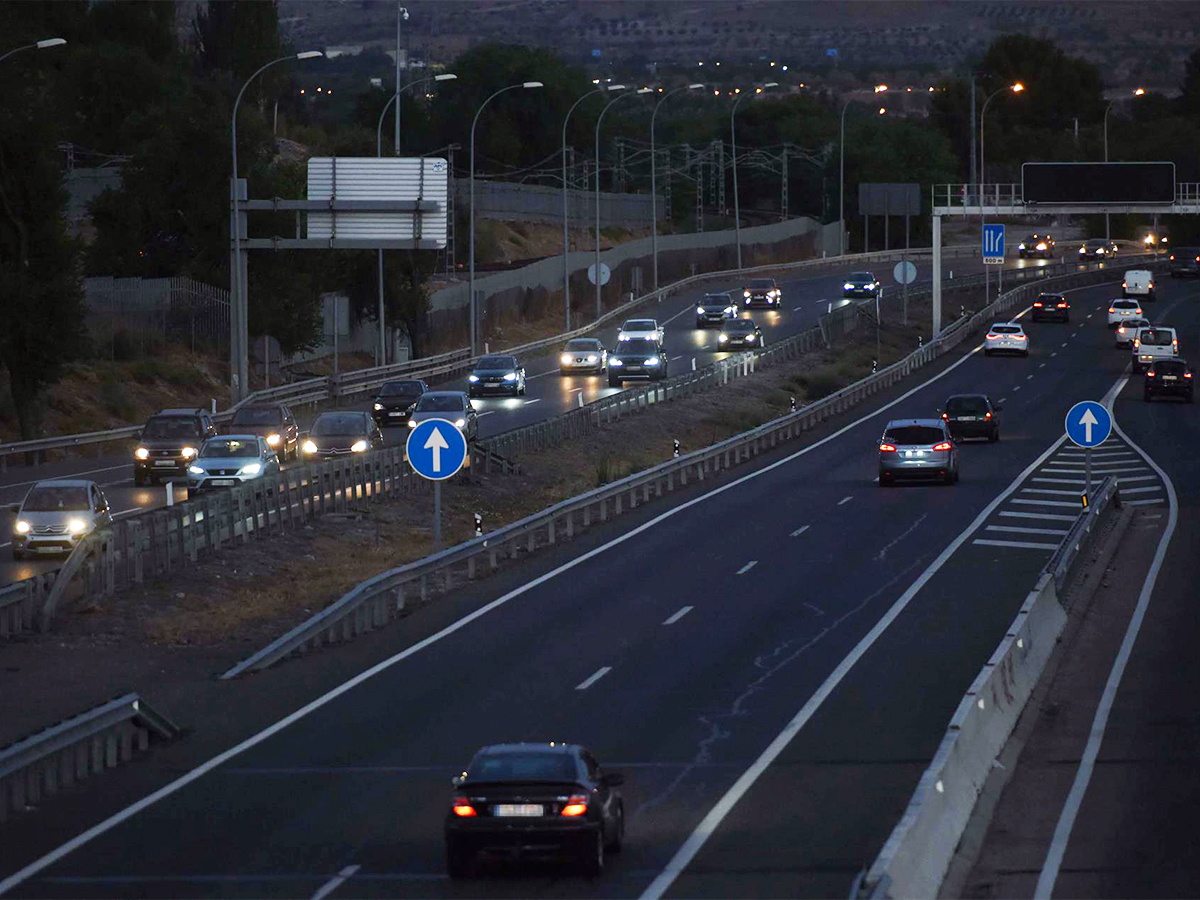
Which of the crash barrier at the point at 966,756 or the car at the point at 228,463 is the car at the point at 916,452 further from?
the crash barrier at the point at 966,756

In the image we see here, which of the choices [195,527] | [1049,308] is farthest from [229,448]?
[1049,308]

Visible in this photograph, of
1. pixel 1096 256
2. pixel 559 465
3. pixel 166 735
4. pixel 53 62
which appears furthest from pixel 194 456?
pixel 1096 256

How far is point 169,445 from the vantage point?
4553 cm

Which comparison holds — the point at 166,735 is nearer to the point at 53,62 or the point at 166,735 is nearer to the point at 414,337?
the point at 414,337

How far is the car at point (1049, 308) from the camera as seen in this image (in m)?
96.2

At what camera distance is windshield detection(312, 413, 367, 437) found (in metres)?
47.5

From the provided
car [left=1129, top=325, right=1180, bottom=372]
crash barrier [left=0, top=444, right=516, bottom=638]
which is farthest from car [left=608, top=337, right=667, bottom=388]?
crash barrier [left=0, top=444, right=516, bottom=638]

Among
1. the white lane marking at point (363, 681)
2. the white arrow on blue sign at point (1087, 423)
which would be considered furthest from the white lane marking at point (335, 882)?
the white arrow on blue sign at point (1087, 423)

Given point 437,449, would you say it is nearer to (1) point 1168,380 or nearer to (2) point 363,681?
(2) point 363,681

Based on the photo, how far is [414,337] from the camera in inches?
3238

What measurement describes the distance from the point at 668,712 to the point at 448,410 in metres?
32.0

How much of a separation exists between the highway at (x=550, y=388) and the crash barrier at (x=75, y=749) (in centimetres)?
1114

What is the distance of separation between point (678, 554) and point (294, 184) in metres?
49.7

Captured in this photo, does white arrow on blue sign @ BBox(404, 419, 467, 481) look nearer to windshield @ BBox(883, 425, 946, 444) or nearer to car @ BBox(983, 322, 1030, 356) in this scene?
windshield @ BBox(883, 425, 946, 444)
